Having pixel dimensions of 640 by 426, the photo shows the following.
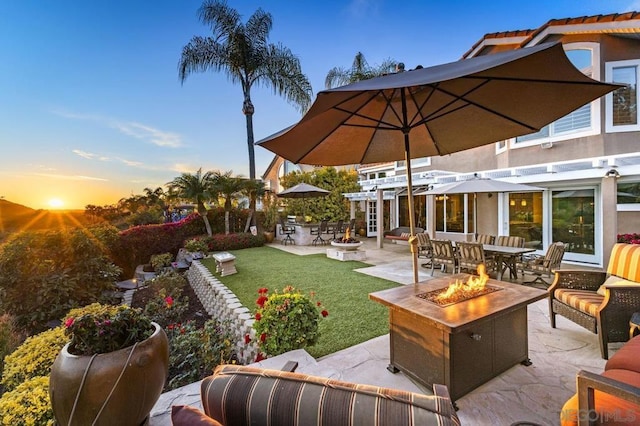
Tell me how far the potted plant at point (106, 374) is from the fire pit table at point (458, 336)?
2.02 m

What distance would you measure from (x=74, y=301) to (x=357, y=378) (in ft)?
19.6

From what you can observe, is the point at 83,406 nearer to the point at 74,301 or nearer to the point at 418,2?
the point at 74,301

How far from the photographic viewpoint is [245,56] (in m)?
14.0

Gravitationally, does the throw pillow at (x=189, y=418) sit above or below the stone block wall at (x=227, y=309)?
above

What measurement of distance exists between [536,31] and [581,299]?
26.1 feet

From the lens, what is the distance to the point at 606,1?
27.6ft

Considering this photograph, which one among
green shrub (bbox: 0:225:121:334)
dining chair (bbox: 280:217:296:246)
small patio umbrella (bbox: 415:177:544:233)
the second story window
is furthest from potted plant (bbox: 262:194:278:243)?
the second story window

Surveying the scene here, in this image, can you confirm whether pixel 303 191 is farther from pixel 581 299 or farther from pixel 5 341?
pixel 581 299

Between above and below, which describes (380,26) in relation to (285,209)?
above

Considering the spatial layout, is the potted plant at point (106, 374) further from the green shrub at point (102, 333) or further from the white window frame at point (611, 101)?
the white window frame at point (611, 101)

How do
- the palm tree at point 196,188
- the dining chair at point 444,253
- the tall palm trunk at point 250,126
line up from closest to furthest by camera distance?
the dining chair at point 444,253
the palm tree at point 196,188
the tall palm trunk at point 250,126

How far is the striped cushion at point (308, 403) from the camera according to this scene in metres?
0.95

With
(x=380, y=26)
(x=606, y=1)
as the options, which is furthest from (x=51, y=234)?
(x=606, y=1)

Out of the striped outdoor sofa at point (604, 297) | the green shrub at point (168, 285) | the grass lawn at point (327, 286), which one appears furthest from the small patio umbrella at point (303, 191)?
the striped outdoor sofa at point (604, 297)
